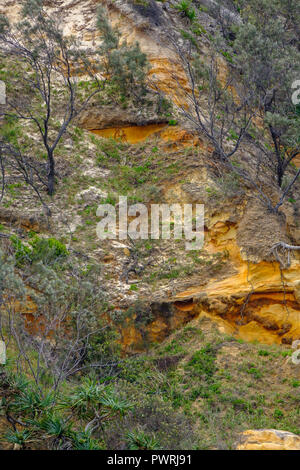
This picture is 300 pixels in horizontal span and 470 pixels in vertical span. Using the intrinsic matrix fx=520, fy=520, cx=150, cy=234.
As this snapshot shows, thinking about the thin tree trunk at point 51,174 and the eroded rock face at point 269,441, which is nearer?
the eroded rock face at point 269,441

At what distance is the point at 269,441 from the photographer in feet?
28.3

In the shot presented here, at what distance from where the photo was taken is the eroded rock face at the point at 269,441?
8.49m

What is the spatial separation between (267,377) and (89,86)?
1512 cm

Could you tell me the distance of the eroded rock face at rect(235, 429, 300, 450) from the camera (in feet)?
27.9

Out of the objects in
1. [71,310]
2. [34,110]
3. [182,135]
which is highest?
[34,110]

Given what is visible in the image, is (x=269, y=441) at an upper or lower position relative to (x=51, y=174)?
lower

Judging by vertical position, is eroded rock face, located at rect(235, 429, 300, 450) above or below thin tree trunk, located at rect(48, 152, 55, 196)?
below

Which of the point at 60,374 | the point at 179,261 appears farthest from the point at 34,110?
the point at 60,374

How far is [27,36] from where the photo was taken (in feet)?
62.2

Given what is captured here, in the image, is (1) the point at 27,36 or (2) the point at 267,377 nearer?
(2) the point at 267,377

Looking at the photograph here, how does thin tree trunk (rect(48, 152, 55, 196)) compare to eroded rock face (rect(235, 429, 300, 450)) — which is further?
thin tree trunk (rect(48, 152, 55, 196))

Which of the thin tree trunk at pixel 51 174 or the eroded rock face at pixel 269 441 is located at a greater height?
the thin tree trunk at pixel 51 174

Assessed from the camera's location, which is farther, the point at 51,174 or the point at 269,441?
the point at 51,174
